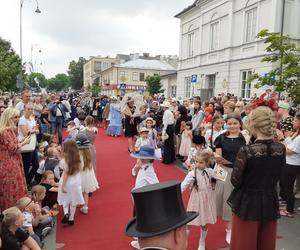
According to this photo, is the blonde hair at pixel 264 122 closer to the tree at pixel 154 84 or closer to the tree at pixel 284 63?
the tree at pixel 284 63

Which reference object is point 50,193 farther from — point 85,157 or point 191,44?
point 191,44

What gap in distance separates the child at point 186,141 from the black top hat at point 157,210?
8.39 meters

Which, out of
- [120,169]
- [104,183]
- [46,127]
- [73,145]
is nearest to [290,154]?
[73,145]

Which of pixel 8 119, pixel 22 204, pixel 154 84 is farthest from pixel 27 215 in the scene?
pixel 154 84

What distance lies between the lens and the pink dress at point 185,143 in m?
10.3

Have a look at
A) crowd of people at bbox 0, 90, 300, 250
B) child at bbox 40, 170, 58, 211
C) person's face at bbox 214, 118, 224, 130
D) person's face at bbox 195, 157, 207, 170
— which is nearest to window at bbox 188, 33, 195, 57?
crowd of people at bbox 0, 90, 300, 250

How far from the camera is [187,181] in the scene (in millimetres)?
4781

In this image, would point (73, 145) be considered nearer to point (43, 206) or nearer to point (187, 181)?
point (43, 206)

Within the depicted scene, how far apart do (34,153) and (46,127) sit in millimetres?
5384

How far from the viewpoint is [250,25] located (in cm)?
2128

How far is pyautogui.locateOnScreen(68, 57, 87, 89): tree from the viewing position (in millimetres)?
130500

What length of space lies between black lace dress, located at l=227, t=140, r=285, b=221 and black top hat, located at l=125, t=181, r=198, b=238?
61.3 inches

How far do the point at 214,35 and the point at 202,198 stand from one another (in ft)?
74.9

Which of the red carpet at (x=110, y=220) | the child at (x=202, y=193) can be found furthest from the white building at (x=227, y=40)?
the child at (x=202, y=193)
